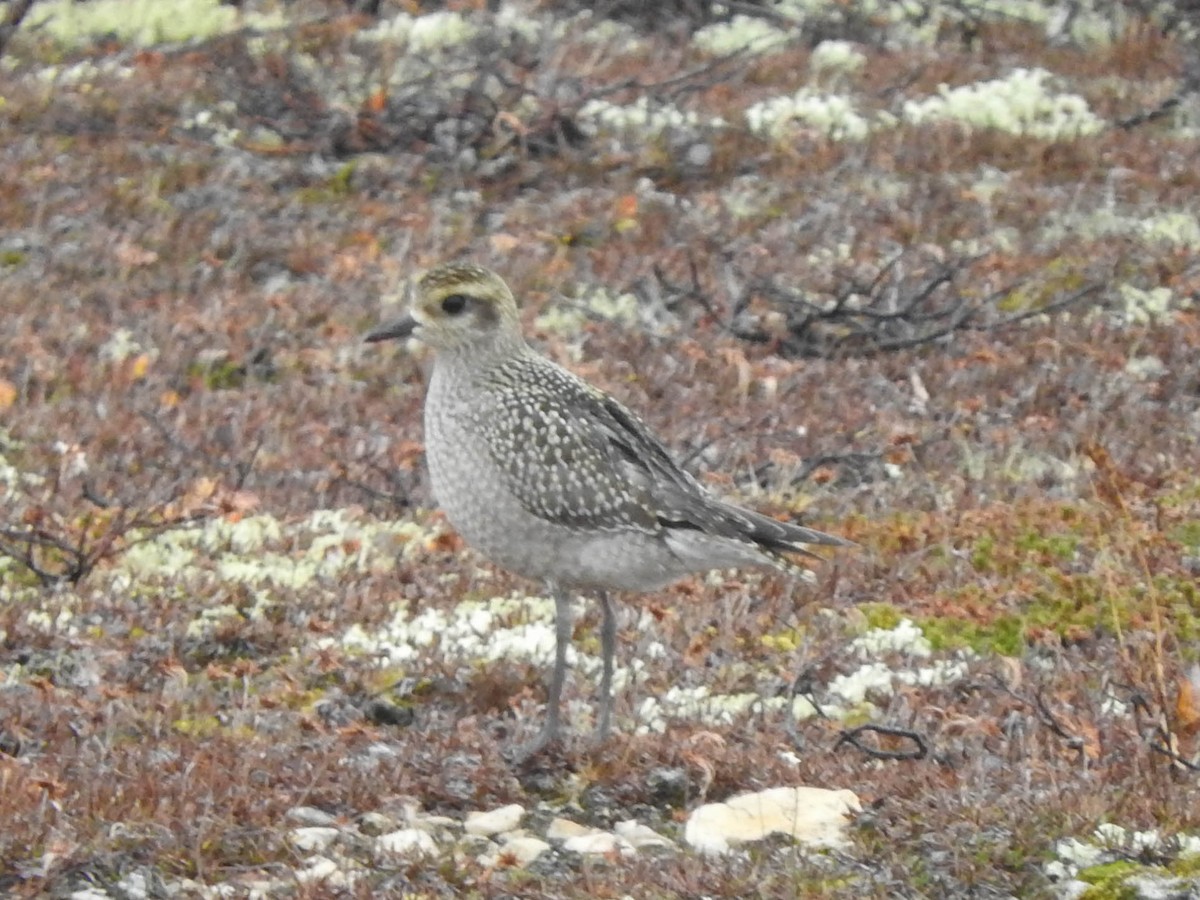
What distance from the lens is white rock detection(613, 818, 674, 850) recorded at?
630 cm

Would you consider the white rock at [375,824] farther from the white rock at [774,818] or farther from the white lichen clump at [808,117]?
the white lichen clump at [808,117]

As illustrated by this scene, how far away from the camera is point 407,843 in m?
6.09

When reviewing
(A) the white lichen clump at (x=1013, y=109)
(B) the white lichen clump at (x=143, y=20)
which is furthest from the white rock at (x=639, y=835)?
(B) the white lichen clump at (x=143, y=20)

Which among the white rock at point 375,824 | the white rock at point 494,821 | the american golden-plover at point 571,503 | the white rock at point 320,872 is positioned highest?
the american golden-plover at point 571,503

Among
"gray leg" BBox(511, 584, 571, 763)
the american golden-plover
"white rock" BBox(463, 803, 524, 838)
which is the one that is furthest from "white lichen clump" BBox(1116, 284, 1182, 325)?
"white rock" BBox(463, 803, 524, 838)

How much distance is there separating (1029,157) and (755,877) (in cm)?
1336

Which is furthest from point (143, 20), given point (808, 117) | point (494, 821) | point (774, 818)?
point (774, 818)

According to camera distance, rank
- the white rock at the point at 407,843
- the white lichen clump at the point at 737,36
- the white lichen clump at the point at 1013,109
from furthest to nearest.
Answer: the white lichen clump at the point at 737,36 < the white lichen clump at the point at 1013,109 < the white rock at the point at 407,843

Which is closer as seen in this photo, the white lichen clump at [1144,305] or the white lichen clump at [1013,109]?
the white lichen clump at [1144,305]

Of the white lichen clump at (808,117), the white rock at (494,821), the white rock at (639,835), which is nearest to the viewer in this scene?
the white rock at (639,835)

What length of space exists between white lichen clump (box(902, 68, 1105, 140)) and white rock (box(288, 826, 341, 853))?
45.3ft

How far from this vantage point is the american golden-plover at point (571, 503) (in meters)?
7.45

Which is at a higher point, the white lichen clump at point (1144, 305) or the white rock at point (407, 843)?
the white rock at point (407, 843)

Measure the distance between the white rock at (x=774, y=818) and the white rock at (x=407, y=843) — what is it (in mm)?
785
